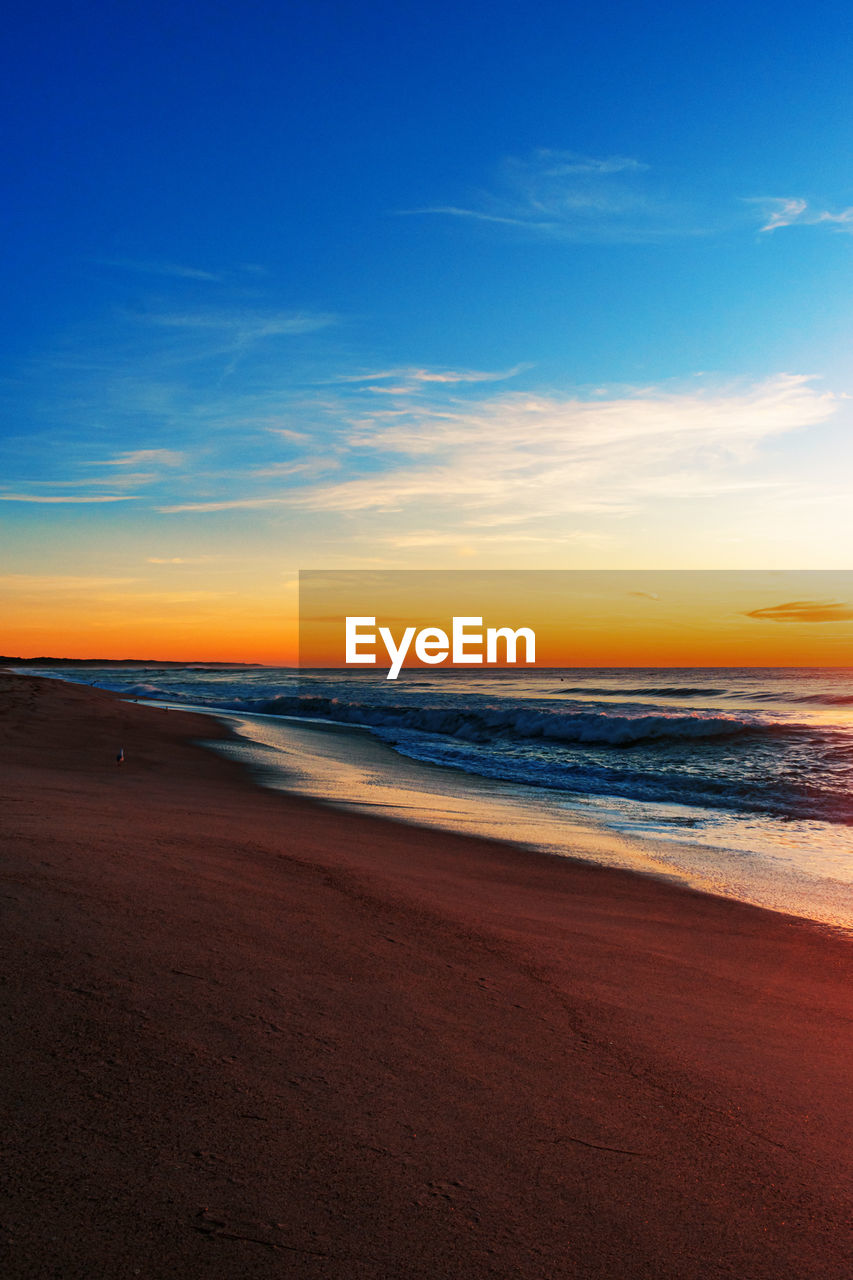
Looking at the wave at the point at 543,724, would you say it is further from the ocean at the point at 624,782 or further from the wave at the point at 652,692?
the wave at the point at 652,692

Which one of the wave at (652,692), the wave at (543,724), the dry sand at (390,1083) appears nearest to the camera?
the dry sand at (390,1083)

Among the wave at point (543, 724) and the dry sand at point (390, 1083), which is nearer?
the dry sand at point (390, 1083)

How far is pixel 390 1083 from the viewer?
2.99 m

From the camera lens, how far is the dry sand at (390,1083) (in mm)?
2191

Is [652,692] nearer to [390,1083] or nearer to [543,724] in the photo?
[543,724]

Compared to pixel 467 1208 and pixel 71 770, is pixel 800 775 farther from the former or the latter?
pixel 467 1208

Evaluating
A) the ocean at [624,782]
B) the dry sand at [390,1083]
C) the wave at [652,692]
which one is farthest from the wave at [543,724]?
the dry sand at [390,1083]

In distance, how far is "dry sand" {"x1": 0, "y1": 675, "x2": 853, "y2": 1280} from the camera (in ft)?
7.19

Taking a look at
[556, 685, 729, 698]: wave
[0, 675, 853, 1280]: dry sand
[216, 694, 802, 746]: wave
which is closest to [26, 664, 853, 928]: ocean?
[216, 694, 802, 746]: wave

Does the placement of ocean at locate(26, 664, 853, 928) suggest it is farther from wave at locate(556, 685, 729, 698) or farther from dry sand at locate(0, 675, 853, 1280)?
wave at locate(556, 685, 729, 698)

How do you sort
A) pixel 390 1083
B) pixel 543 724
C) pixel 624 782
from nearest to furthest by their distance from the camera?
pixel 390 1083 → pixel 624 782 → pixel 543 724

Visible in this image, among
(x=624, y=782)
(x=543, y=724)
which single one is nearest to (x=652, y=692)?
(x=543, y=724)

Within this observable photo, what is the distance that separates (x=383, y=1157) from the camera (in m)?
2.52

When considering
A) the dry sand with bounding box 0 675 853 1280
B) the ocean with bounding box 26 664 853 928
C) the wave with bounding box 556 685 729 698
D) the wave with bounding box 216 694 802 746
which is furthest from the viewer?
the wave with bounding box 556 685 729 698
